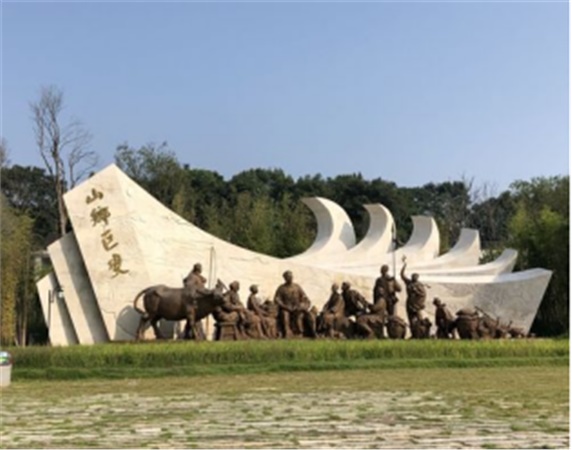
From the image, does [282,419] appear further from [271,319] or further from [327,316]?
[327,316]

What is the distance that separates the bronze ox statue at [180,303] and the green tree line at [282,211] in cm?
608

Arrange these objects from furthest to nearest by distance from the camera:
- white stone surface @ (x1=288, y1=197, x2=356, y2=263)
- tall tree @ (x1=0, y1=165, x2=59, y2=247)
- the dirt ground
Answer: tall tree @ (x1=0, y1=165, x2=59, y2=247) < white stone surface @ (x1=288, y1=197, x2=356, y2=263) < the dirt ground

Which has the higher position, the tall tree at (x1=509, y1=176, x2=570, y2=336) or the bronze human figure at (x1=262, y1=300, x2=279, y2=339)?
the tall tree at (x1=509, y1=176, x2=570, y2=336)

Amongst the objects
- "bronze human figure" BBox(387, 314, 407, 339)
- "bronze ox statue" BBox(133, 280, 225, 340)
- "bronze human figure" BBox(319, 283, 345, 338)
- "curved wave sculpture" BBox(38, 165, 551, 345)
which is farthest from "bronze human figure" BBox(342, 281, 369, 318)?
"bronze ox statue" BBox(133, 280, 225, 340)

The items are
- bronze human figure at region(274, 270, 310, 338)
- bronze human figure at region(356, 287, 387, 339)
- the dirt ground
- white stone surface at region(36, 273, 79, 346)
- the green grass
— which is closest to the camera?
the dirt ground

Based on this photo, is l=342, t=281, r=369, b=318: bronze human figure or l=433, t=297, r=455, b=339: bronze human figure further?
l=433, t=297, r=455, b=339: bronze human figure

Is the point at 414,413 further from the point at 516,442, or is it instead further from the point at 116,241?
the point at 116,241

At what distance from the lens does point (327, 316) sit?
50.6ft

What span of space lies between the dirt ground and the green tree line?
12.3m

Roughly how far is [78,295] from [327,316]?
446cm

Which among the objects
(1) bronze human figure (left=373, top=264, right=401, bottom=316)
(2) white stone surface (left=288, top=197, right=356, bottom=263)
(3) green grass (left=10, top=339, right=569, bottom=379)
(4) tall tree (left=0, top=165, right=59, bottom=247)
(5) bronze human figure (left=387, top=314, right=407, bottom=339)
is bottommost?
(3) green grass (left=10, top=339, right=569, bottom=379)

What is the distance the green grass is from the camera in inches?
457

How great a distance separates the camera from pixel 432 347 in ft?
44.6

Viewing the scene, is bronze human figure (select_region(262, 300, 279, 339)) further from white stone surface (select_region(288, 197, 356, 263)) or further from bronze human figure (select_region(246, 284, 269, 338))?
white stone surface (select_region(288, 197, 356, 263))
